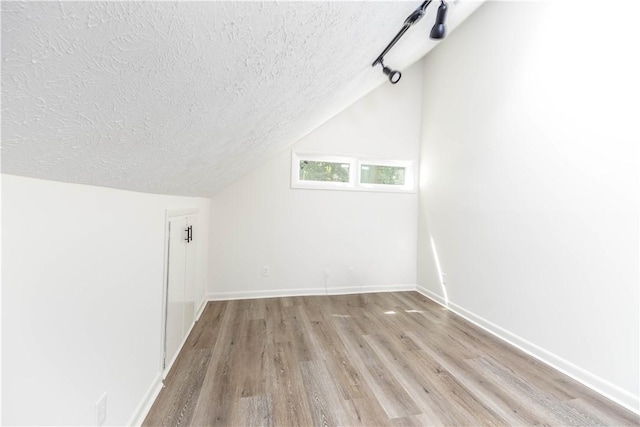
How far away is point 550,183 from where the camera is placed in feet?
5.98

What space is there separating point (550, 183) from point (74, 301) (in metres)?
2.75

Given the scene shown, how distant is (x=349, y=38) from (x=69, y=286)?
131 centimetres

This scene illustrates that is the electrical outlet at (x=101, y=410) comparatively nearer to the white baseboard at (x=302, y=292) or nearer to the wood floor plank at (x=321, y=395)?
the wood floor plank at (x=321, y=395)

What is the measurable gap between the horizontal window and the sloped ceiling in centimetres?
195

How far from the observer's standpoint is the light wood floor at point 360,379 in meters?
1.33

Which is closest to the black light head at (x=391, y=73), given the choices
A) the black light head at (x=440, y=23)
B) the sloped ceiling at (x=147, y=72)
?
the black light head at (x=440, y=23)

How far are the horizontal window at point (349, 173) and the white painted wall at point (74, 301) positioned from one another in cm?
191

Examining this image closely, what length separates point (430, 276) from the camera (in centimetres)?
308

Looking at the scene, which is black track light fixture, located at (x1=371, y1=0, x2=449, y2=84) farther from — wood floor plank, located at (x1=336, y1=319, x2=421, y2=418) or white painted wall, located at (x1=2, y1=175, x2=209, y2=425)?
wood floor plank, located at (x1=336, y1=319, x2=421, y2=418)

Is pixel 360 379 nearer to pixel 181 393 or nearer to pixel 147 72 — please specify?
pixel 181 393

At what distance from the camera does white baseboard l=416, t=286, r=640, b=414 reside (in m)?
1.43

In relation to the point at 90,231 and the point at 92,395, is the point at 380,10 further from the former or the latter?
the point at 92,395

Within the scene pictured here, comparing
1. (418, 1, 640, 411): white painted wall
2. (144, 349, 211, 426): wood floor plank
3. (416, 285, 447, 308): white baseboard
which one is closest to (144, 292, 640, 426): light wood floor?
(144, 349, 211, 426): wood floor plank

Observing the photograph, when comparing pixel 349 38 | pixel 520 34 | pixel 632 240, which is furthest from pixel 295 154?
pixel 632 240
